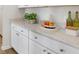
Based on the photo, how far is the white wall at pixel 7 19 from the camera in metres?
3.55

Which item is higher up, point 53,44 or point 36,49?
point 53,44

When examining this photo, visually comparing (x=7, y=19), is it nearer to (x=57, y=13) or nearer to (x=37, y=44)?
(x=57, y=13)

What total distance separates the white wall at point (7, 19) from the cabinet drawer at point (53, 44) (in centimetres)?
146

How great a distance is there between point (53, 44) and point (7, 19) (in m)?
2.09

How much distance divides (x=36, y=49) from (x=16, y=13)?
5.78ft

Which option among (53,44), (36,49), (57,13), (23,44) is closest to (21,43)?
(23,44)

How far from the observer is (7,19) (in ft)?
11.7

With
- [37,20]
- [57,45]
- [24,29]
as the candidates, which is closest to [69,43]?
[57,45]

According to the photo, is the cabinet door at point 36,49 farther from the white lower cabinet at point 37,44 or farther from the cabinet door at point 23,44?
the cabinet door at point 23,44

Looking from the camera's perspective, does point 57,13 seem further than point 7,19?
No

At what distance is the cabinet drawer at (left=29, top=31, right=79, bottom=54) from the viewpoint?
5.13 ft

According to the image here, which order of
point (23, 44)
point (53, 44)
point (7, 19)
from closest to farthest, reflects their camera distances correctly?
1. point (53, 44)
2. point (23, 44)
3. point (7, 19)

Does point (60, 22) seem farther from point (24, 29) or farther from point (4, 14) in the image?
point (4, 14)

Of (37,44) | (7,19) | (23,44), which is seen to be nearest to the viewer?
(37,44)
